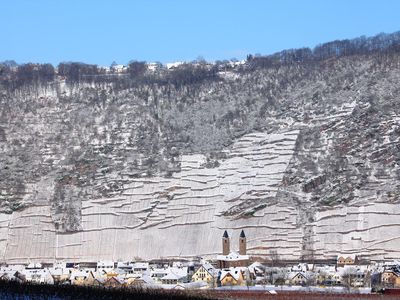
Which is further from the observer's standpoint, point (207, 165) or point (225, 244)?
point (207, 165)

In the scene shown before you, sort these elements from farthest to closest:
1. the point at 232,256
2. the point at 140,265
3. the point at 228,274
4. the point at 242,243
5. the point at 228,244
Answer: the point at 228,244 < the point at 242,243 < the point at 232,256 < the point at 140,265 < the point at 228,274

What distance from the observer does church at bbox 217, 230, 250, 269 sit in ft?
307

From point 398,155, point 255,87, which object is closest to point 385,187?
point 398,155

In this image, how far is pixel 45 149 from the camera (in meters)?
115

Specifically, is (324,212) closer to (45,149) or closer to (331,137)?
(331,137)

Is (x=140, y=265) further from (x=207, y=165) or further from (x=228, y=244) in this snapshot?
(x=207, y=165)

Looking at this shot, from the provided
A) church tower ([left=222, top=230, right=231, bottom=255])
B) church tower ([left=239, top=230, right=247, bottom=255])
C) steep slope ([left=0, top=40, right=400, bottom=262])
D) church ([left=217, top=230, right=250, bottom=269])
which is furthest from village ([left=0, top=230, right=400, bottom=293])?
steep slope ([left=0, top=40, right=400, bottom=262])

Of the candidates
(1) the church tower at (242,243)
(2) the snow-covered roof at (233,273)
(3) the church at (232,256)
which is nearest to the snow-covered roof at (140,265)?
(3) the church at (232,256)

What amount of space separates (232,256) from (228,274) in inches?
294

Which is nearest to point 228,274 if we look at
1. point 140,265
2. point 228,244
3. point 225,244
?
point 140,265

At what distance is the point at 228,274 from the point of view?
8681cm

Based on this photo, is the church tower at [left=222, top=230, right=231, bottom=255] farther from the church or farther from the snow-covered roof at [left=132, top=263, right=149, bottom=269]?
the snow-covered roof at [left=132, top=263, right=149, bottom=269]

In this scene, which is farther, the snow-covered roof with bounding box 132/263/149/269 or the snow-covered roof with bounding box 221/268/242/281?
the snow-covered roof with bounding box 132/263/149/269

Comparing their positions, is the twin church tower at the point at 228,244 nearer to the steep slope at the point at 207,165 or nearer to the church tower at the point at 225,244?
the church tower at the point at 225,244
